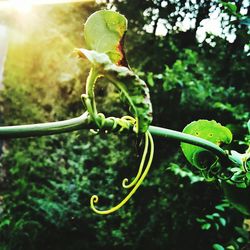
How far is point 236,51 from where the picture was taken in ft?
5.79

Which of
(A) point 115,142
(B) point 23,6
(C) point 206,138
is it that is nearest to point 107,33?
(C) point 206,138

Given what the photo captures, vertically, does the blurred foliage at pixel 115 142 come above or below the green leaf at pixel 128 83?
below

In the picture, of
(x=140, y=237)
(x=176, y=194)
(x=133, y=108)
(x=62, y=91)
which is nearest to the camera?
(x=133, y=108)

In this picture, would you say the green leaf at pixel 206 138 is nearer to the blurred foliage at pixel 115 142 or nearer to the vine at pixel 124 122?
the vine at pixel 124 122

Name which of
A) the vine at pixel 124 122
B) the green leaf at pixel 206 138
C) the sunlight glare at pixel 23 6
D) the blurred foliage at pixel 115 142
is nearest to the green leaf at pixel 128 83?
the vine at pixel 124 122

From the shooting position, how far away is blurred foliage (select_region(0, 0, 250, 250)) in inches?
82.7

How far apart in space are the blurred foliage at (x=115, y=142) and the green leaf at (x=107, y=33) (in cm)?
97

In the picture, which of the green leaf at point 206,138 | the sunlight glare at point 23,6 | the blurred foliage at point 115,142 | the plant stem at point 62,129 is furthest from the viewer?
the sunlight glare at point 23,6

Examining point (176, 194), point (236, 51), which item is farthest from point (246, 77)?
point (176, 194)

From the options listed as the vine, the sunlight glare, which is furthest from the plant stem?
the sunlight glare

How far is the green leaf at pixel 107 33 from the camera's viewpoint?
0.33 meters

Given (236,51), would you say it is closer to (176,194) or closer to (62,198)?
(176,194)

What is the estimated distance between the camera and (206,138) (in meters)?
0.44

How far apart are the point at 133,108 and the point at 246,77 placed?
1814 mm
